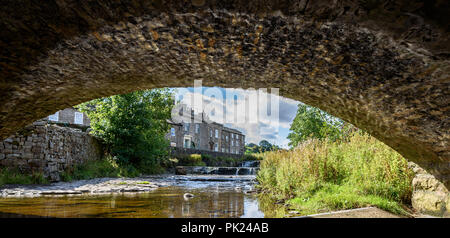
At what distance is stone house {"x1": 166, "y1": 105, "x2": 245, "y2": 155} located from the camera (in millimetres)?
34500

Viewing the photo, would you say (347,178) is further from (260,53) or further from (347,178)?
(260,53)

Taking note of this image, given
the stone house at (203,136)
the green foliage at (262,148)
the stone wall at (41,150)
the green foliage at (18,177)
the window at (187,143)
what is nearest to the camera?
the green foliage at (18,177)

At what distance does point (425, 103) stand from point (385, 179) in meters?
3.32

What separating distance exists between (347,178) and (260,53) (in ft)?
14.7

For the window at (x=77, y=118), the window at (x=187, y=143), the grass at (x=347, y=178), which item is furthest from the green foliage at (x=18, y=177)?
the window at (x=187, y=143)

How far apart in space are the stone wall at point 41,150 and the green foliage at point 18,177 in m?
0.37

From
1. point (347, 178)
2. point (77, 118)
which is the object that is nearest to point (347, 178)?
point (347, 178)

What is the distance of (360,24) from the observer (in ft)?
5.74

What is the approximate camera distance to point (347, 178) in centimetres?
570

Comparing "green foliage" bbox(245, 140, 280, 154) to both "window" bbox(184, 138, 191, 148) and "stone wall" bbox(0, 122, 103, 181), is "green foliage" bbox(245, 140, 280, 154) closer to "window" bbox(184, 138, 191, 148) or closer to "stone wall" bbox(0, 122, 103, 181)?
"stone wall" bbox(0, 122, 103, 181)

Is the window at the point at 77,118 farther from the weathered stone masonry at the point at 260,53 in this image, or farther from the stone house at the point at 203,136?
the weathered stone masonry at the point at 260,53

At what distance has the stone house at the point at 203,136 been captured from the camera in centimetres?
3450
